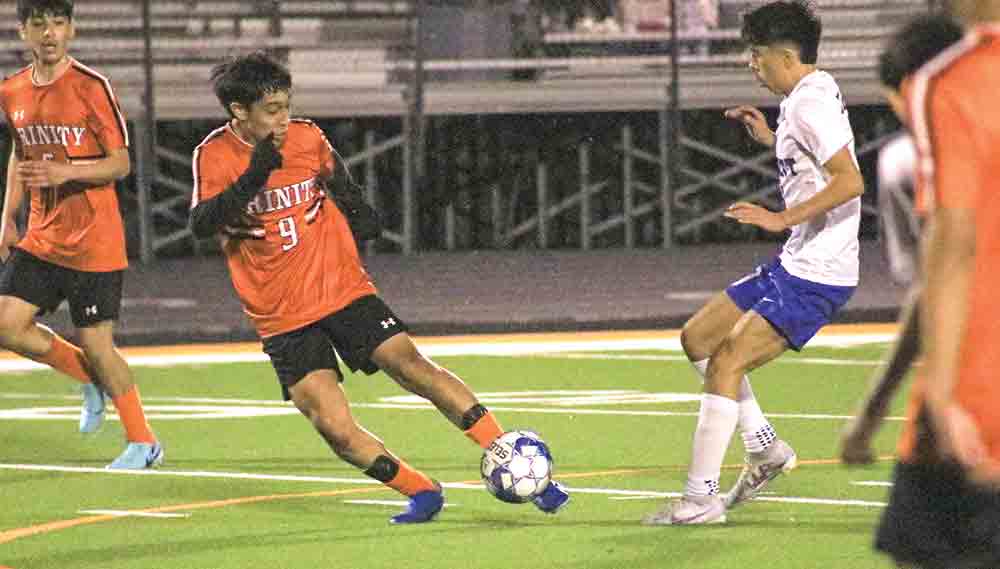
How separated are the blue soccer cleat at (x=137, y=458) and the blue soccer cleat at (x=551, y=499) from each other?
107 inches

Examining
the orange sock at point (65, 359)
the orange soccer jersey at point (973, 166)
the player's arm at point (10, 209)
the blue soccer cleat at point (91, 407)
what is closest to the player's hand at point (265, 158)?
the player's arm at point (10, 209)

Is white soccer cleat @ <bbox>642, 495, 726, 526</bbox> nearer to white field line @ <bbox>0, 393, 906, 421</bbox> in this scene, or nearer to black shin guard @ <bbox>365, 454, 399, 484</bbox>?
black shin guard @ <bbox>365, 454, 399, 484</bbox>

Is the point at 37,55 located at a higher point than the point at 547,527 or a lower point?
higher

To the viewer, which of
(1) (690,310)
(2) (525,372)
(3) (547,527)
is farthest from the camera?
(1) (690,310)

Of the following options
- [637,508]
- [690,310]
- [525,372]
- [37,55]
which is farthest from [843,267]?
[690,310]

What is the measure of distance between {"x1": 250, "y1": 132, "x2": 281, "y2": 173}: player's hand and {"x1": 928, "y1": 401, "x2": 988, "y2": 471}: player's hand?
15.8 ft

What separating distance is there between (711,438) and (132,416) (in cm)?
351

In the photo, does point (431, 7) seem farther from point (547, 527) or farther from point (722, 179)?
point (547, 527)

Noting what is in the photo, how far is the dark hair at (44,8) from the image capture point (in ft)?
36.0

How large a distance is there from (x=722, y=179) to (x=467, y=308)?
7418mm

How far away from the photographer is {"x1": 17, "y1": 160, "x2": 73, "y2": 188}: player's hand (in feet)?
35.6

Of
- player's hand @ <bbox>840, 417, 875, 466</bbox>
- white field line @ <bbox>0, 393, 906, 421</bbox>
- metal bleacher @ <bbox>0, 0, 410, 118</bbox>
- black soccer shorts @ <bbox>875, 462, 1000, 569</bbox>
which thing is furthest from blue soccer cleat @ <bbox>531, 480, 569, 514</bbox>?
metal bleacher @ <bbox>0, 0, 410, 118</bbox>

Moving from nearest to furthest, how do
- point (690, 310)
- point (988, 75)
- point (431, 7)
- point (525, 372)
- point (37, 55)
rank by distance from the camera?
point (988, 75)
point (37, 55)
point (525, 372)
point (690, 310)
point (431, 7)

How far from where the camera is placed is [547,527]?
9180 mm
